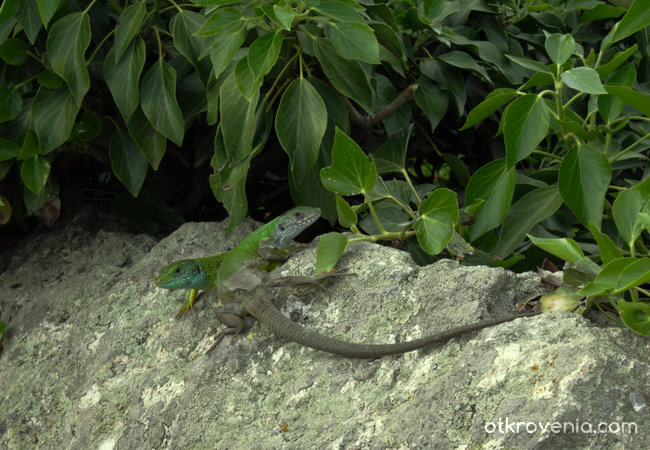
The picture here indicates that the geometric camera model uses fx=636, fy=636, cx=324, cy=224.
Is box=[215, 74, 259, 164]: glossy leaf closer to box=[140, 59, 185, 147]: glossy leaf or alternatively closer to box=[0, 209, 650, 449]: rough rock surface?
box=[140, 59, 185, 147]: glossy leaf

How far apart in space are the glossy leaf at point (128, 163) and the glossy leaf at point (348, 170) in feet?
3.26

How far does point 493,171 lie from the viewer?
2.18 meters

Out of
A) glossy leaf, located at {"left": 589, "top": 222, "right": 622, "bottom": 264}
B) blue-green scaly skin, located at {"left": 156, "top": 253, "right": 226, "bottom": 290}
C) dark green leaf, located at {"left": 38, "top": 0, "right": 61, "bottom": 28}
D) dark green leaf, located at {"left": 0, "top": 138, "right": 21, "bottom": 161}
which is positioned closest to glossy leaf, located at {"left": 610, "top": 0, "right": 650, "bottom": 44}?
glossy leaf, located at {"left": 589, "top": 222, "right": 622, "bottom": 264}

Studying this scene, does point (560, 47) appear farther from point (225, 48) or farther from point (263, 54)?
point (225, 48)

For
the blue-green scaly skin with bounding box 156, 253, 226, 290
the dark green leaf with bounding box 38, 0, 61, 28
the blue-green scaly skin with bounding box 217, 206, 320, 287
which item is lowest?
the blue-green scaly skin with bounding box 156, 253, 226, 290

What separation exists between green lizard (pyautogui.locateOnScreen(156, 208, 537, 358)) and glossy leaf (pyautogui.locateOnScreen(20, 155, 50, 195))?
0.66 metres

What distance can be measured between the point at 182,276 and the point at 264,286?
38 cm

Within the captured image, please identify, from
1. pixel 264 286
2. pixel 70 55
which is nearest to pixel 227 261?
pixel 264 286

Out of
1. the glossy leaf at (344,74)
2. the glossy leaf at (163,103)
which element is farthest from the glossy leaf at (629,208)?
Result: the glossy leaf at (163,103)

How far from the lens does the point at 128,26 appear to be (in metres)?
2.39

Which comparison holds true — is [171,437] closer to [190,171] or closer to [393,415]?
[393,415]

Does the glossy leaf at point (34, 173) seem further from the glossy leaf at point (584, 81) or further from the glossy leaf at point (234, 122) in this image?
the glossy leaf at point (584, 81)

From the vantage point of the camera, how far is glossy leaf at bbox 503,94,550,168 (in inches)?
74.0

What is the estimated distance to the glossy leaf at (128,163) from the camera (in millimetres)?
2688
